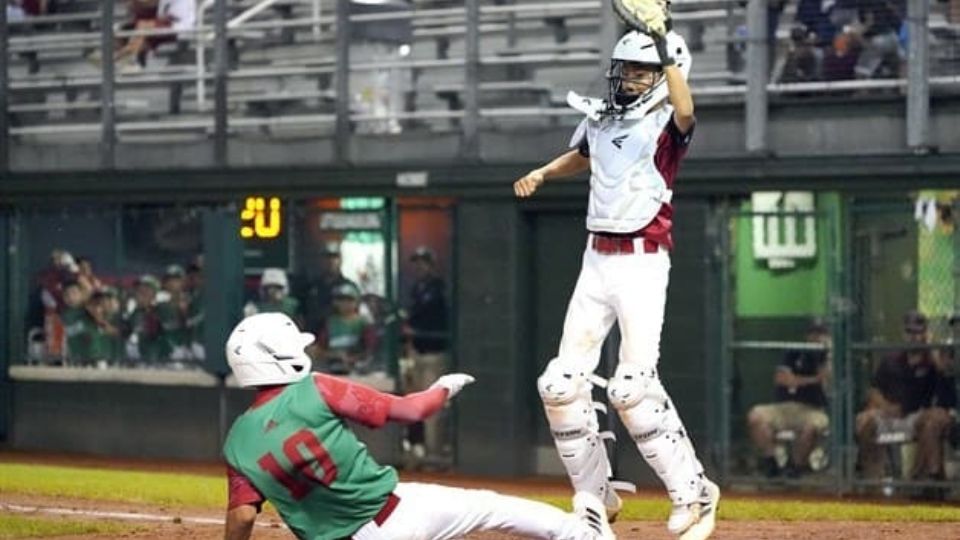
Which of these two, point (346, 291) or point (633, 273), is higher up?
point (633, 273)

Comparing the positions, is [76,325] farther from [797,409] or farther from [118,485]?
[797,409]

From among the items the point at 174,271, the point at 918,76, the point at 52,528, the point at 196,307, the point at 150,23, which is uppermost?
the point at 150,23

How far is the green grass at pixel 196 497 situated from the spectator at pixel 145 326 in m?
3.37

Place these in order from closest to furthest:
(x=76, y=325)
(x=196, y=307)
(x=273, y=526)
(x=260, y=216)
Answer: (x=273, y=526)
(x=260, y=216)
(x=196, y=307)
(x=76, y=325)

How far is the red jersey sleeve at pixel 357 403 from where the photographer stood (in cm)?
922

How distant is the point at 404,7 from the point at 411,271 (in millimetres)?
2595

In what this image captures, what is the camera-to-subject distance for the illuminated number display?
79.2 feet

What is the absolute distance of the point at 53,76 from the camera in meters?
26.4

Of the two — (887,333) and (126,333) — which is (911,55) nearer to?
(887,333)

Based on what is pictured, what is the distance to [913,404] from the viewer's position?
20.8 m

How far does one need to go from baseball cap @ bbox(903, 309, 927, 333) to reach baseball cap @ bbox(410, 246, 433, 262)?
5.08 metres

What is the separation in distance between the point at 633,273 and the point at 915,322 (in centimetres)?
1039

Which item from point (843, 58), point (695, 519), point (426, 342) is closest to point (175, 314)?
point (426, 342)

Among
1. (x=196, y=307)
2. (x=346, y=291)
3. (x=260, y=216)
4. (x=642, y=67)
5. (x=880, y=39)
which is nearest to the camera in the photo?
(x=642, y=67)
